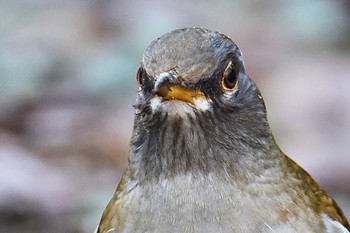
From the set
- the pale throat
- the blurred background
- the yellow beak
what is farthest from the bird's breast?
the blurred background

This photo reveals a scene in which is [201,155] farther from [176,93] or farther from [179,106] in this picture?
[176,93]

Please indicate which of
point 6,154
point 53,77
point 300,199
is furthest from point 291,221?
point 53,77

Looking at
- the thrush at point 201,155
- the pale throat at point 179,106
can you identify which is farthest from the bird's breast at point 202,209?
the pale throat at point 179,106

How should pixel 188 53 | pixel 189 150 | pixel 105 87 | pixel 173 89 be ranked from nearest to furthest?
pixel 173 89, pixel 188 53, pixel 189 150, pixel 105 87

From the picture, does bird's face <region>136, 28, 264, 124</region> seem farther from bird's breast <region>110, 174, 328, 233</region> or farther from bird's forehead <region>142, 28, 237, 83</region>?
bird's breast <region>110, 174, 328, 233</region>

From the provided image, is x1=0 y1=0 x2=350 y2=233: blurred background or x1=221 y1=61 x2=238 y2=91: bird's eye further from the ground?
x1=0 y1=0 x2=350 y2=233: blurred background

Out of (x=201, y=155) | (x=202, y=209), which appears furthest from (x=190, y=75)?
(x=202, y=209)

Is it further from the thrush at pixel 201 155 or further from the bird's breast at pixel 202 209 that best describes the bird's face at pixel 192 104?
the bird's breast at pixel 202 209

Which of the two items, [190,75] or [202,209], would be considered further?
[202,209]
